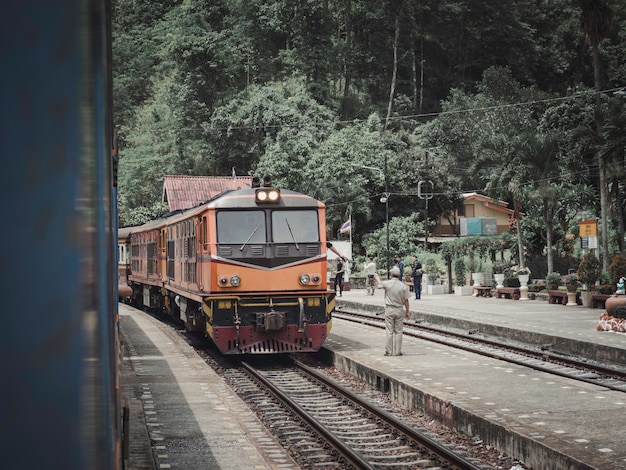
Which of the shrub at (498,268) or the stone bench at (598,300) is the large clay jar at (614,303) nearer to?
the stone bench at (598,300)

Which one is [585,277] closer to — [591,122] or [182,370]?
[182,370]

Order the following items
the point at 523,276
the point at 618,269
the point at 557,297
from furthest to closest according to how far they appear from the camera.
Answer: the point at 523,276 < the point at 557,297 < the point at 618,269

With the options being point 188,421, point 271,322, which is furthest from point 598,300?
point 188,421

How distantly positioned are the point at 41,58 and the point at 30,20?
0.07 m

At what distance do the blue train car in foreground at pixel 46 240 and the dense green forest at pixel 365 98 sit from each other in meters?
39.9

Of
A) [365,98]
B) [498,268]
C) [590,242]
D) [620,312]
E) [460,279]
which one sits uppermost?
[365,98]

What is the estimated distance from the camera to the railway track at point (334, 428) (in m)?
8.88

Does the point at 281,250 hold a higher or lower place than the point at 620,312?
higher

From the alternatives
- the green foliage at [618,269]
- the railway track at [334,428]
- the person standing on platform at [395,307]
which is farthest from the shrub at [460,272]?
the railway track at [334,428]

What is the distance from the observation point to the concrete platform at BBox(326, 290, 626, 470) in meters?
8.23

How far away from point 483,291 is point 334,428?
24482mm

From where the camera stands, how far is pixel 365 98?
68000 millimetres

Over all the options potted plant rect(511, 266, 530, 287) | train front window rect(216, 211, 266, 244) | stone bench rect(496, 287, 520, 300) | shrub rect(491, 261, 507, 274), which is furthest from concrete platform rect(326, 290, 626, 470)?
shrub rect(491, 261, 507, 274)

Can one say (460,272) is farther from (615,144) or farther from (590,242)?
(615,144)
